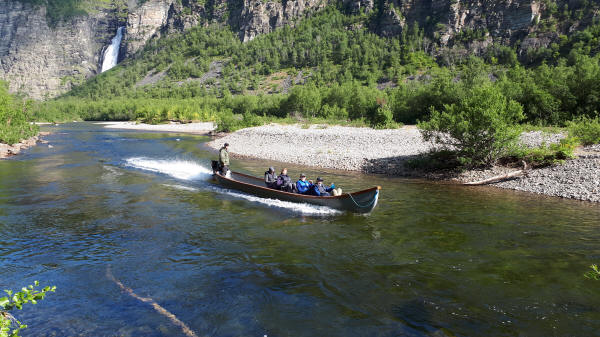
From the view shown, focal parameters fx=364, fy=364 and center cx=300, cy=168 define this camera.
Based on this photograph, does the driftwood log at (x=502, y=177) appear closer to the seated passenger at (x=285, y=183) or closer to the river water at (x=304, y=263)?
the river water at (x=304, y=263)

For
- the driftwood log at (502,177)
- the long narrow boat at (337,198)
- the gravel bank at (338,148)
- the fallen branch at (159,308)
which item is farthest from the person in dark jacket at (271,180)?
the driftwood log at (502,177)

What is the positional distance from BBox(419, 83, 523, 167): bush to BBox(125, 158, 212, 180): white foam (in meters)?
18.0

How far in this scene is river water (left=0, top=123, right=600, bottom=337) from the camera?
832 centimetres

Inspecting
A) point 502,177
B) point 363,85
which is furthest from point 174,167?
point 363,85

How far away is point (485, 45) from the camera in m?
129

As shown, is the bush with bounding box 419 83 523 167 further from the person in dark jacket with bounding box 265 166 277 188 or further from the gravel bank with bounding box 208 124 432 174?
the person in dark jacket with bounding box 265 166 277 188

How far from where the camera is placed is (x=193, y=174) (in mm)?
27875

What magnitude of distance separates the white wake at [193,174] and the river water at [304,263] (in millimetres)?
180

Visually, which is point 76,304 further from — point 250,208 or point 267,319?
point 250,208

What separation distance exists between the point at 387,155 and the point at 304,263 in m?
20.8

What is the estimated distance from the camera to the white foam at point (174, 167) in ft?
90.5

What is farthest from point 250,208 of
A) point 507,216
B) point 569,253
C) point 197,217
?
point 569,253

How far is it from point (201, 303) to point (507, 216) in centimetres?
1346

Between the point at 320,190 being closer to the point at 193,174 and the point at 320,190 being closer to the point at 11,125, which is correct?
the point at 193,174
